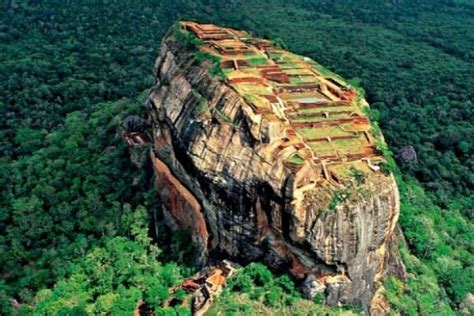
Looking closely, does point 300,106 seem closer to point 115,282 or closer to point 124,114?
point 115,282

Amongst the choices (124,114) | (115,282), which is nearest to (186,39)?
(124,114)

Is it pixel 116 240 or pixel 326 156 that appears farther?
pixel 116 240

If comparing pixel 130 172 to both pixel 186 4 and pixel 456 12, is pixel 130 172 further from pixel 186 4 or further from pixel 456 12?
pixel 456 12

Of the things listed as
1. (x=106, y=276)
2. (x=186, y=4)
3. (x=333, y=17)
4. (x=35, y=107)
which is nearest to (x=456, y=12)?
(x=333, y=17)

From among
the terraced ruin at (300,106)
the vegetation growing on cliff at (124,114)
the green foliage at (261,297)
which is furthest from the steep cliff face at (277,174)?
the vegetation growing on cliff at (124,114)

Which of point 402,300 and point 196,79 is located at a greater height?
point 196,79
